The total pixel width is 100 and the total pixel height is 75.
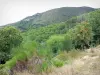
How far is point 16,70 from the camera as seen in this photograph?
8.72 metres

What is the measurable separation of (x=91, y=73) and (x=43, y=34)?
245ft

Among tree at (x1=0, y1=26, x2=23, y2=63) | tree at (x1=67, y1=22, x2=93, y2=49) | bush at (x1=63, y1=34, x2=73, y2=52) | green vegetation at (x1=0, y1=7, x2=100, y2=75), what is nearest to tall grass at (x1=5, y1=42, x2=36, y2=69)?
green vegetation at (x1=0, y1=7, x2=100, y2=75)

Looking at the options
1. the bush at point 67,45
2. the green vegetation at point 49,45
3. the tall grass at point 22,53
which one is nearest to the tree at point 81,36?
the green vegetation at point 49,45

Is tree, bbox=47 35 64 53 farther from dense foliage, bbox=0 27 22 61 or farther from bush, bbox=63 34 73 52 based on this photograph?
dense foliage, bbox=0 27 22 61

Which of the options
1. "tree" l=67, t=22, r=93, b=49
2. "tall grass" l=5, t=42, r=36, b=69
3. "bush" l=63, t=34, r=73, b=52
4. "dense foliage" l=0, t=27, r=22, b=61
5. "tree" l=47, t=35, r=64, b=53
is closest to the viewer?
"tall grass" l=5, t=42, r=36, b=69

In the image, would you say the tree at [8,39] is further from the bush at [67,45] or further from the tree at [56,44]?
the bush at [67,45]

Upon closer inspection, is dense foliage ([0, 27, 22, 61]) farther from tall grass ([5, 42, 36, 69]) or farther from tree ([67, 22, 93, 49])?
tall grass ([5, 42, 36, 69])

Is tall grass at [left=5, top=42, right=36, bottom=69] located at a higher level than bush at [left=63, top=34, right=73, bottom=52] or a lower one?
higher

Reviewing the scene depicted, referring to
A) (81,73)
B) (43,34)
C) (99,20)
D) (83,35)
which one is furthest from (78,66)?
(43,34)

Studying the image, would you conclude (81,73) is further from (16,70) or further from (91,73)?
(16,70)

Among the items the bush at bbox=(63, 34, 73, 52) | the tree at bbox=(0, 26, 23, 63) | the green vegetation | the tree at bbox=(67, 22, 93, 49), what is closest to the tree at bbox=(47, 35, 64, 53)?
the green vegetation

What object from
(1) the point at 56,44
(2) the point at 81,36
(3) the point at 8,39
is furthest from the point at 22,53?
(2) the point at 81,36

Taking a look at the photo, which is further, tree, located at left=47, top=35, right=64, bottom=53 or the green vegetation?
tree, located at left=47, top=35, right=64, bottom=53

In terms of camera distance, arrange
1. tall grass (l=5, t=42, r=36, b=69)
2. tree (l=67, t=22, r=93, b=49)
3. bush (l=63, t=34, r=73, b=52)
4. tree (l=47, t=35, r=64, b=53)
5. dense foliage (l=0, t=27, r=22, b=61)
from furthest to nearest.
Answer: tree (l=67, t=22, r=93, b=49)
dense foliage (l=0, t=27, r=22, b=61)
tree (l=47, t=35, r=64, b=53)
bush (l=63, t=34, r=73, b=52)
tall grass (l=5, t=42, r=36, b=69)
